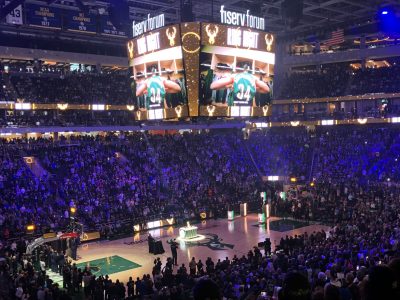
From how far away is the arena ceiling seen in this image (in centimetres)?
3362

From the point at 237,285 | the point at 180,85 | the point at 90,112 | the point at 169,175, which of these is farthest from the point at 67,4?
the point at 237,285

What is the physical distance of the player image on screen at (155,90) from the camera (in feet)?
62.4

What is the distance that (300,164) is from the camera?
4122 cm

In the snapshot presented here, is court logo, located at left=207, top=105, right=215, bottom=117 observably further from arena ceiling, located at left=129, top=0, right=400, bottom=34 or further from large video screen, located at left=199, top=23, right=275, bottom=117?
arena ceiling, located at left=129, top=0, right=400, bottom=34

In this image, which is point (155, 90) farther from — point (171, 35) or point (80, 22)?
point (80, 22)

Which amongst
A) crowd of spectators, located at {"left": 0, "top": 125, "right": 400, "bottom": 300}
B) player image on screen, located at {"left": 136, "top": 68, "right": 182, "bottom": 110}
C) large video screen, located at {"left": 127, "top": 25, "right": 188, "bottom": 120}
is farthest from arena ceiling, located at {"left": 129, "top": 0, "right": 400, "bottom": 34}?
player image on screen, located at {"left": 136, "top": 68, "right": 182, "bottom": 110}

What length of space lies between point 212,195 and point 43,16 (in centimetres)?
1836

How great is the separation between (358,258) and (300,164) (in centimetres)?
2690

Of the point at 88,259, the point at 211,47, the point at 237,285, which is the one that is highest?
the point at 211,47

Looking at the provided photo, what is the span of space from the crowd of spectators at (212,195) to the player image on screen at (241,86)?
6.90 meters

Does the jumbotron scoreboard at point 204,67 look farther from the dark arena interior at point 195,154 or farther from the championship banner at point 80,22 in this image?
the championship banner at point 80,22

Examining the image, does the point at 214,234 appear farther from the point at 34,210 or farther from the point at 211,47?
the point at 211,47

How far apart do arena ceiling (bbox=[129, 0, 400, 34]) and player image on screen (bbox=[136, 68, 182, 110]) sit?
43.9ft

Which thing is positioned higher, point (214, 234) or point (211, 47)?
point (211, 47)
